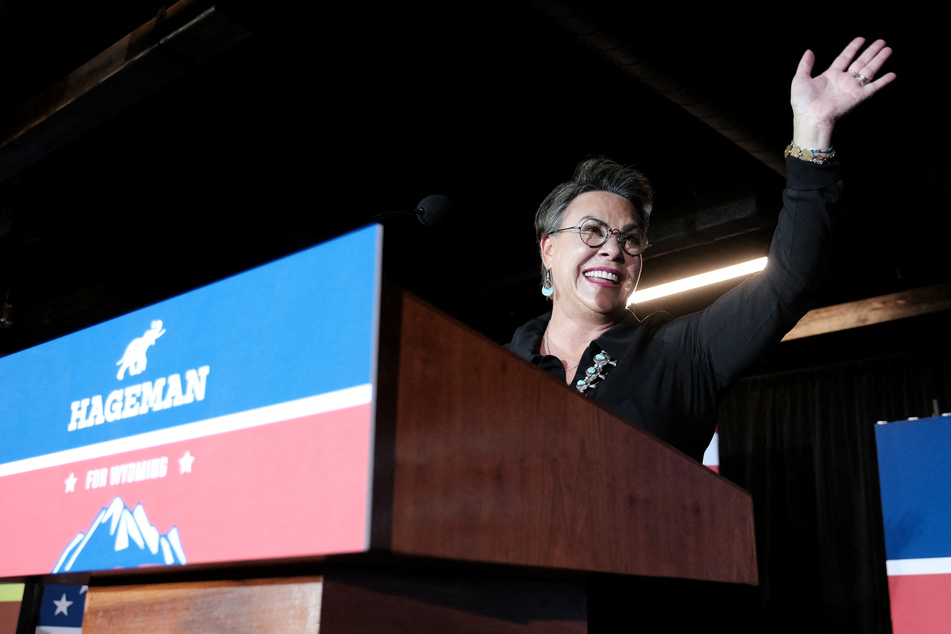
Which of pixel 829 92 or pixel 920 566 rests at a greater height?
pixel 829 92

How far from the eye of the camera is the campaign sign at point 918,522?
3021 millimetres

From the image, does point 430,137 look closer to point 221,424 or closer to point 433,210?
point 433,210

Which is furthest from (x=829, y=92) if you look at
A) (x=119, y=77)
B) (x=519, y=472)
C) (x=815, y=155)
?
(x=119, y=77)

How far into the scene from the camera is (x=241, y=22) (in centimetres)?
310

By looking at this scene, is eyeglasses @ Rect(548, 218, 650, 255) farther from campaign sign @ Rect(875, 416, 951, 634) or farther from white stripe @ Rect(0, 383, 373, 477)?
campaign sign @ Rect(875, 416, 951, 634)

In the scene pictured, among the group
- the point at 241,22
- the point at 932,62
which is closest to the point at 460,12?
the point at 241,22

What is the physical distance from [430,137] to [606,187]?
309cm

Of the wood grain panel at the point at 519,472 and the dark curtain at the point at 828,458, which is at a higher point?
the dark curtain at the point at 828,458

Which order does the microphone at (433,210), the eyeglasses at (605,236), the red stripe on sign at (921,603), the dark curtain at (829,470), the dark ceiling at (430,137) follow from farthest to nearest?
1. the dark curtain at (829,470)
2. the dark ceiling at (430,137)
3. the red stripe on sign at (921,603)
4. the microphone at (433,210)
5. the eyeglasses at (605,236)

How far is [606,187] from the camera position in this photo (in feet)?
5.86

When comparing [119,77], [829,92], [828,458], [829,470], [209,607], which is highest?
[119,77]

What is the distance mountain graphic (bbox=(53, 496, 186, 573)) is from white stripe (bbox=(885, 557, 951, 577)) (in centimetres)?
313

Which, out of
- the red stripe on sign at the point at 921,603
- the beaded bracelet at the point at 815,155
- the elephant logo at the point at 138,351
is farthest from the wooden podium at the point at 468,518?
the red stripe on sign at the point at 921,603

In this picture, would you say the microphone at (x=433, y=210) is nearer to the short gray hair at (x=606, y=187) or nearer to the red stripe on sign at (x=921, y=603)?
the short gray hair at (x=606, y=187)
